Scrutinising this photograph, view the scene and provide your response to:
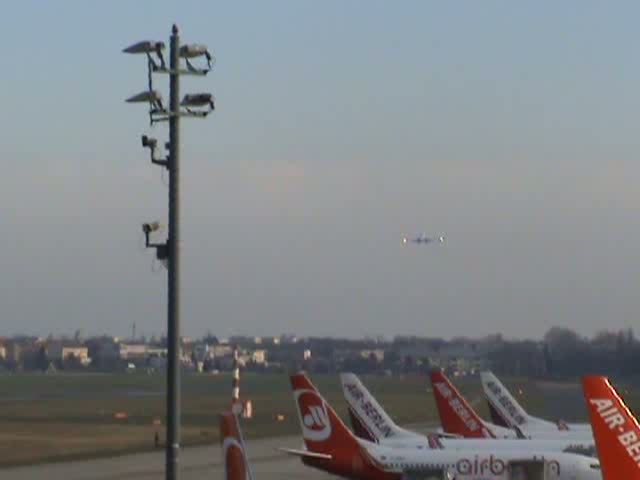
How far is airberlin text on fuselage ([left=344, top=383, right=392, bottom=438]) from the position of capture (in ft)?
179

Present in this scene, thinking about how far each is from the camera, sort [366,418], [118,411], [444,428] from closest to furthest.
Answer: [366,418]
[444,428]
[118,411]

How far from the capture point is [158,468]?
64188mm

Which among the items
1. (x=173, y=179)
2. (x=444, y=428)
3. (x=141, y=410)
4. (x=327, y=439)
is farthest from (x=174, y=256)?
(x=141, y=410)

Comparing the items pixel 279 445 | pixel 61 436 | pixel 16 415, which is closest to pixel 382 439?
pixel 279 445

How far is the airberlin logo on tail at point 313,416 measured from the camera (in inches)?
1943

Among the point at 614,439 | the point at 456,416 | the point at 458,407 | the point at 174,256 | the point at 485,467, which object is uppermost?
the point at 174,256

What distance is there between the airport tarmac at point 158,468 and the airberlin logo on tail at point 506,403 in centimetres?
903

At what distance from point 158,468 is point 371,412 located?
13.1m

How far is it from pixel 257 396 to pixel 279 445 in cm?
6222

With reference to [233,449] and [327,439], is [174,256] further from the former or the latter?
[327,439]

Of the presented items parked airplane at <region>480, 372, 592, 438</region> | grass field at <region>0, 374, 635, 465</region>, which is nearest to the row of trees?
grass field at <region>0, 374, 635, 465</region>

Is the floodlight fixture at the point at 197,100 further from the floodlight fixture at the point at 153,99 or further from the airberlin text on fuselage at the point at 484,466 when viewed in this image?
the airberlin text on fuselage at the point at 484,466

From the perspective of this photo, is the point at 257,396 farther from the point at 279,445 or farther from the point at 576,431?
the point at 576,431

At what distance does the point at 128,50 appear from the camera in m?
27.8
